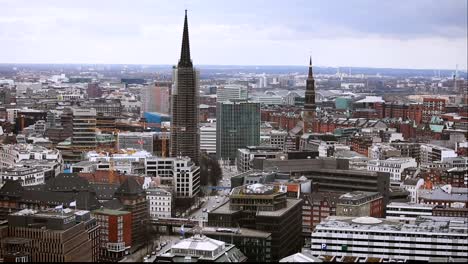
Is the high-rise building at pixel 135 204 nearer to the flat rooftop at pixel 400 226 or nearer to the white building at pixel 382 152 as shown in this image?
the flat rooftop at pixel 400 226

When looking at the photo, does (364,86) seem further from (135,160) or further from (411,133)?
(135,160)

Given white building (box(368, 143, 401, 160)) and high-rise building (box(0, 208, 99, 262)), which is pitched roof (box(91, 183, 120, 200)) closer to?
high-rise building (box(0, 208, 99, 262))

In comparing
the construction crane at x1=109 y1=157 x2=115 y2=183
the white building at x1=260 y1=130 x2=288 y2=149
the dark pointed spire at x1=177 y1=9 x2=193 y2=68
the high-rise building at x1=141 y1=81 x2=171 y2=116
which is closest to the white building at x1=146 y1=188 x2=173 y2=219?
the construction crane at x1=109 y1=157 x2=115 y2=183

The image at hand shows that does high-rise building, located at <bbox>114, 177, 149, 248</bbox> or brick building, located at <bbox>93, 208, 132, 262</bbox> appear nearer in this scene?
brick building, located at <bbox>93, 208, 132, 262</bbox>

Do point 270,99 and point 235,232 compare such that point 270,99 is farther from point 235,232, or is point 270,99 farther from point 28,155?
point 235,232

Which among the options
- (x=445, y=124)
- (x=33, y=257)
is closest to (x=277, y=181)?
(x=33, y=257)
